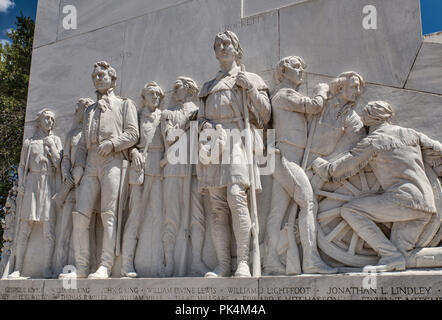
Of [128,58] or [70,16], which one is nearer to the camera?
[128,58]

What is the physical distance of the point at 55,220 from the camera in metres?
8.44

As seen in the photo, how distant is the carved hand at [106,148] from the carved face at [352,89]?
369 centimetres

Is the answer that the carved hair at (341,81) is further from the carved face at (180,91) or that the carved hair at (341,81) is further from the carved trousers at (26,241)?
the carved trousers at (26,241)

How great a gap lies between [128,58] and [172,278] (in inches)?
171

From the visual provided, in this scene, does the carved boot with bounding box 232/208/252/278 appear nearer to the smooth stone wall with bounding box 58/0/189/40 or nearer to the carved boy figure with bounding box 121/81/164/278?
the carved boy figure with bounding box 121/81/164/278

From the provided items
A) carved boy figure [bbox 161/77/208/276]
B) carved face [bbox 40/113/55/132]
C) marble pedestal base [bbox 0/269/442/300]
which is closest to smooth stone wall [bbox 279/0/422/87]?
carved boy figure [bbox 161/77/208/276]

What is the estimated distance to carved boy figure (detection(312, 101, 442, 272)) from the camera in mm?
5758

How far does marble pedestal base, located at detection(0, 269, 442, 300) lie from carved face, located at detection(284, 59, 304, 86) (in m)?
2.83

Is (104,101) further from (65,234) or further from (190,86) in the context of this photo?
(65,234)

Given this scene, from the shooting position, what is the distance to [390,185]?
6004 millimetres

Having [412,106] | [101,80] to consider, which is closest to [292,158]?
[412,106]
